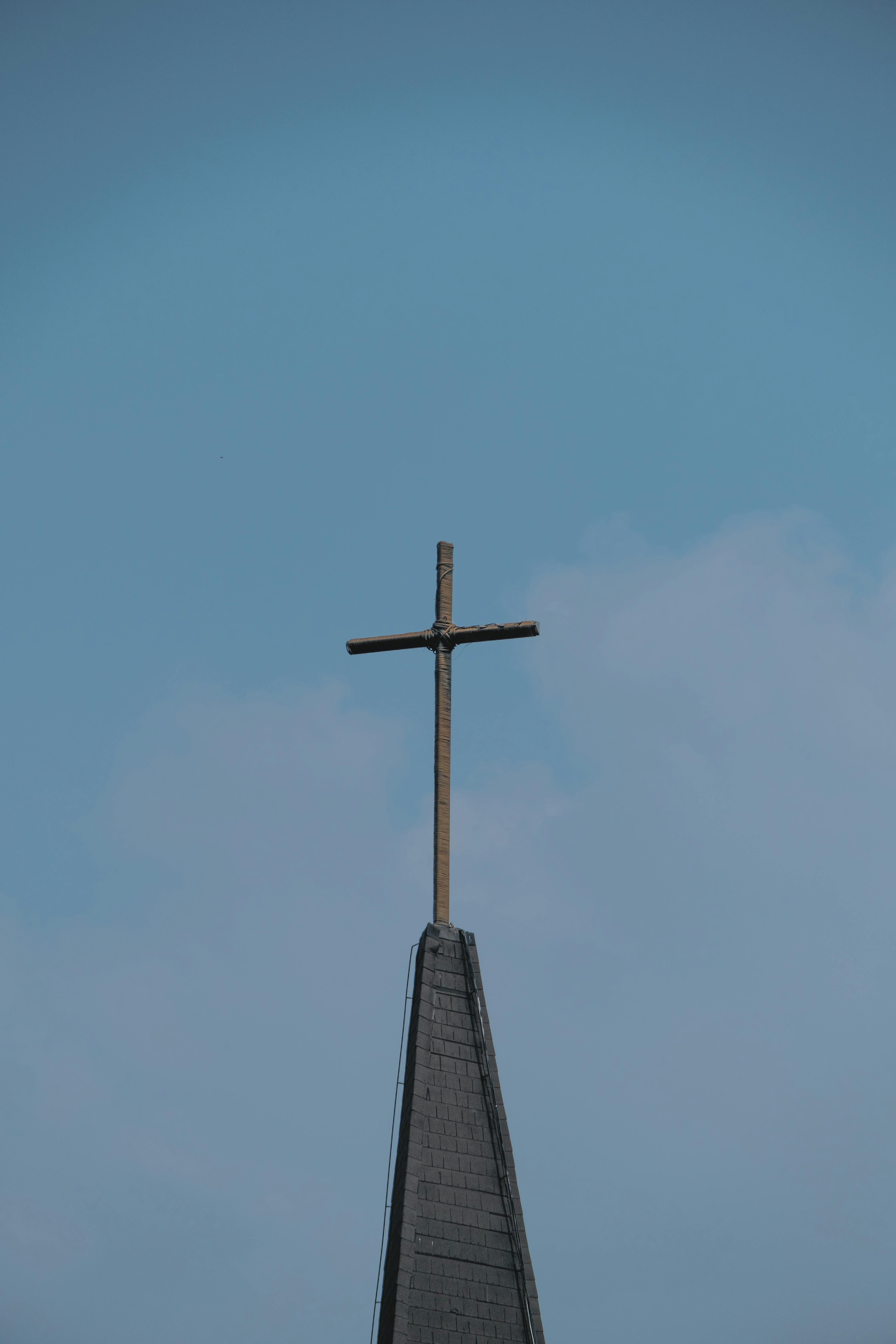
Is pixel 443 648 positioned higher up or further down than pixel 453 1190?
higher up

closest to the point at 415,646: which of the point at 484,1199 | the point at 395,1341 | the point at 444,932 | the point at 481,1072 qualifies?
the point at 444,932

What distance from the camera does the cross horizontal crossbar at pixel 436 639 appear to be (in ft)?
67.0

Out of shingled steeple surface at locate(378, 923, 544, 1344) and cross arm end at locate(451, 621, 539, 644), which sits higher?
cross arm end at locate(451, 621, 539, 644)

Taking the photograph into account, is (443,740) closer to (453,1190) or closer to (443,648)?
(443,648)

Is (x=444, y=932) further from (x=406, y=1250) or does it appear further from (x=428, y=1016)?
(x=406, y=1250)

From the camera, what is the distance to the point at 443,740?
20.2 m

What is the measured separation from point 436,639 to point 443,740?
1431 mm

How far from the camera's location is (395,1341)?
51.7ft

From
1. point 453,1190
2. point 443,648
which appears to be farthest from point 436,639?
point 453,1190

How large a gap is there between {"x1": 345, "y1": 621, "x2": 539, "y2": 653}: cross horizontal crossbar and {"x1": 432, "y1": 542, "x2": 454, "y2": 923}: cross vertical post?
0.02 metres

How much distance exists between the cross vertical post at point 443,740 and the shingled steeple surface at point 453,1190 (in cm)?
70

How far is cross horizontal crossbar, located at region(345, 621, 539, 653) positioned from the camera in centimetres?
2042

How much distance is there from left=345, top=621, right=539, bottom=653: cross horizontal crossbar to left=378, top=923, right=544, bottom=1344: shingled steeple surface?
13.5 feet

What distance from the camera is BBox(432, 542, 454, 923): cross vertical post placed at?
64.1 ft
